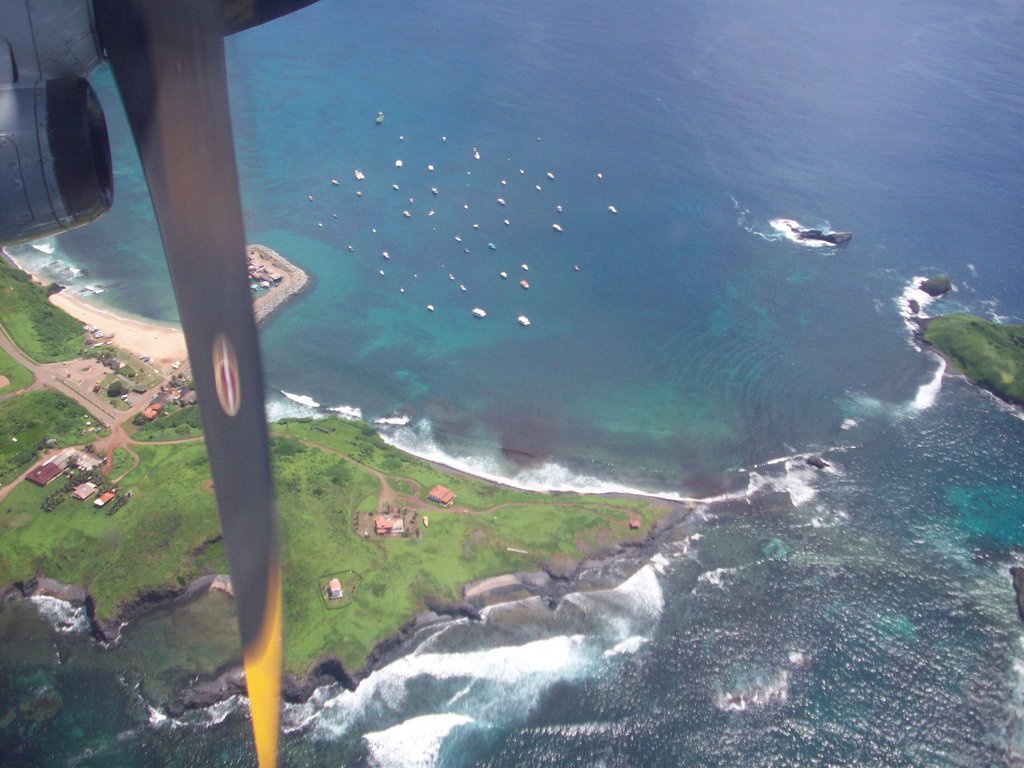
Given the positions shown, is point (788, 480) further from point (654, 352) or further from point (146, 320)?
point (146, 320)

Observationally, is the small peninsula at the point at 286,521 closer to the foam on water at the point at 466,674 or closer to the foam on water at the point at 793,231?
the foam on water at the point at 466,674

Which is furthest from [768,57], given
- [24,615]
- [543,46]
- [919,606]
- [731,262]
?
[24,615]

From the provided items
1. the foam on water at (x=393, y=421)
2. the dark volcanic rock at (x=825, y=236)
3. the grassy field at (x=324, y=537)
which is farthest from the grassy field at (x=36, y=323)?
the dark volcanic rock at (x=825, y=236)

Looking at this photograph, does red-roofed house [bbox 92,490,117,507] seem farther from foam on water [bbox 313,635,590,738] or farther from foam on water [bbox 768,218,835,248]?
foam on water [bbox 768,218,835,248]

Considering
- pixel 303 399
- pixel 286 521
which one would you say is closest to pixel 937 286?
pixel 303 399

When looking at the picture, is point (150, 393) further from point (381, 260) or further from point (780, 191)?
point (780, 191)

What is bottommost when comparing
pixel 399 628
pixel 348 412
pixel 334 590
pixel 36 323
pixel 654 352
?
pixel 399 628
